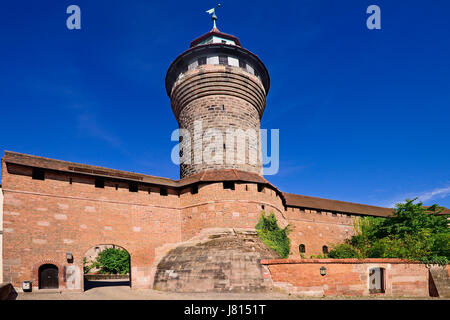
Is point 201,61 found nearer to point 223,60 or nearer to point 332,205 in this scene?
point 223,60

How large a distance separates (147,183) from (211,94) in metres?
7.36

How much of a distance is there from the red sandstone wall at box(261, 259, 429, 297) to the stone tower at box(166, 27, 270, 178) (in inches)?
325

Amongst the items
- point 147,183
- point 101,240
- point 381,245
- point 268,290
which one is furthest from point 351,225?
point 101,240

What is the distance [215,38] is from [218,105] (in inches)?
256

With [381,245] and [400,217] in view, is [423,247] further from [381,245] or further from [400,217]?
[400,217]

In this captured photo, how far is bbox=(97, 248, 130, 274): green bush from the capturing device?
3466 centimetres

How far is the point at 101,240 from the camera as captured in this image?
1684cm

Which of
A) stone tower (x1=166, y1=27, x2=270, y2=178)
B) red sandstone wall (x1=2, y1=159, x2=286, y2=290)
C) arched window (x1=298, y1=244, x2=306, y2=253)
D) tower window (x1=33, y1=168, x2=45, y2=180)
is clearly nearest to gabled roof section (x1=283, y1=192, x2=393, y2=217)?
arched window (x1=298, y1=244, x2=306, y2=253)

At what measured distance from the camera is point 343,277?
46.9 feet

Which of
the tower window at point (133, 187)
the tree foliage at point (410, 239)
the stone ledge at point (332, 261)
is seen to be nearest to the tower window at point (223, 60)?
the tower window at point (133, 187)

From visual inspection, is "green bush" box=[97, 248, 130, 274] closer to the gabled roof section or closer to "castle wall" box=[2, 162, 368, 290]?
"castle wall" box=[2, 162, 368, 290]

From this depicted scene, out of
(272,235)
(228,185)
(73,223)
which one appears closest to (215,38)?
(228,185)
